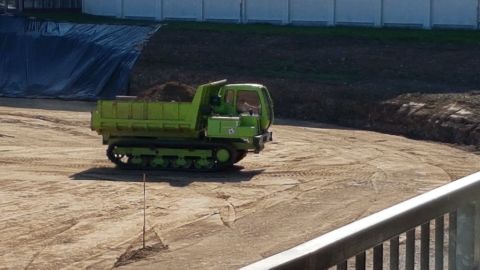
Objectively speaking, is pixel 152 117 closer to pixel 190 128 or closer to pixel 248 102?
pixel 190 128

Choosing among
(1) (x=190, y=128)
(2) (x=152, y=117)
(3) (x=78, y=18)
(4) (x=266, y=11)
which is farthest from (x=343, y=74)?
(3) (x=78, y=18)

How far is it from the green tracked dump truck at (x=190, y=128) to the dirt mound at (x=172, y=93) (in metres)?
11.2

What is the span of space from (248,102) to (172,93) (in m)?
11.7

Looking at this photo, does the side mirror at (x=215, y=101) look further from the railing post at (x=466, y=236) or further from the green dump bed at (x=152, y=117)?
the railing post at (x=466, y=236)

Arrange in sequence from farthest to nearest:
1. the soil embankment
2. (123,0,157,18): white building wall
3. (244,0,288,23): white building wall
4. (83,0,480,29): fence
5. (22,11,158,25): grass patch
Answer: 1. (123,0,157,18): white building wall
2. (22,11,158,25): grass patch
3. (244,0,288,23): white building wall
4. (83,0,480,29): fence
5. the soil embankment

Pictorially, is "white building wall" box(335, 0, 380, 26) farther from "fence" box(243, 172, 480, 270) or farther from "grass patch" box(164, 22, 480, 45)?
"fence" box(243, 172, 480, 270)

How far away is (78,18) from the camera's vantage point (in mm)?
57031

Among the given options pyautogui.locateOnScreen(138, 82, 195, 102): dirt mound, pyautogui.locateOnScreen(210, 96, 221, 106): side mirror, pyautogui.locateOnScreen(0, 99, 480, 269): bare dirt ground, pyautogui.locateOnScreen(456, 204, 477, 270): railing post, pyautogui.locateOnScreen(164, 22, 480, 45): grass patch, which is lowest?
pyautogui.locateOnScreen(0, 99, 480, 269): bare dirt ground

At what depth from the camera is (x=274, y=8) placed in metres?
53.3

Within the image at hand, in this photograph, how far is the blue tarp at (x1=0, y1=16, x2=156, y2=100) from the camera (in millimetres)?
43688

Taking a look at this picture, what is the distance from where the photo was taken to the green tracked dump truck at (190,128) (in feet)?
85.3

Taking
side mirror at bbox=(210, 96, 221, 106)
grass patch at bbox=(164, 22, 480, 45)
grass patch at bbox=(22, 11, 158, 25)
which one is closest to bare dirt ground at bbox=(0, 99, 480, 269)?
side mirror at bbox=(210, 96, 221, 106)

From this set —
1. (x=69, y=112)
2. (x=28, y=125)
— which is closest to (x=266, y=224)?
(x=28, y=125)

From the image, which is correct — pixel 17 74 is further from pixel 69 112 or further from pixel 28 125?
pixel 28 125
